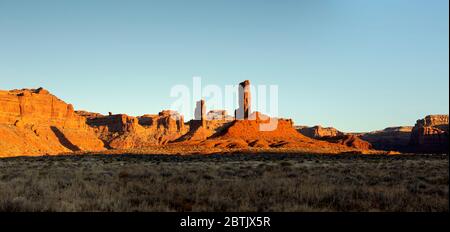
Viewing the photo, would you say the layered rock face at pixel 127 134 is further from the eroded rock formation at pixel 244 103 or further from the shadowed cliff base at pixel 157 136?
the eroded rock formation at pixel 244 103

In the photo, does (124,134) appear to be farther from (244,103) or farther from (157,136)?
(244,103)

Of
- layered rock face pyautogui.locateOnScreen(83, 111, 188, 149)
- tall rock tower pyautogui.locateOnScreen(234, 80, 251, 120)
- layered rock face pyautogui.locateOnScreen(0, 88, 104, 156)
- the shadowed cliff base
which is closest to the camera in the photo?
the shadowed cliff base

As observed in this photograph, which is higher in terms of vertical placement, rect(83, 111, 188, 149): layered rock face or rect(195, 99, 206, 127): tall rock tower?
rect(195, 99, 206, 127): tall rock tower

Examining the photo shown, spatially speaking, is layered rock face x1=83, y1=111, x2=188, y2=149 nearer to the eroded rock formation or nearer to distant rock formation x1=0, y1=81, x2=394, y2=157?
distant rock formation x1=0, y1=81, x2=394, y2=157

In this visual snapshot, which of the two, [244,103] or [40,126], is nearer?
[244,103]

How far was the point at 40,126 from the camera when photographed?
144 m

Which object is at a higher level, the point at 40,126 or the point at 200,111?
the point at 200,111

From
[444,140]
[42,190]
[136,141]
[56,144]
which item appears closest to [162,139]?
[136,141]

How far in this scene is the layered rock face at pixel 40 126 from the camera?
4525 inches

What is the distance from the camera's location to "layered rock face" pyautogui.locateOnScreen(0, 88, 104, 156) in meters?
115

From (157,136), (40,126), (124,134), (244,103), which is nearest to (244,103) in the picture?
(244,103)

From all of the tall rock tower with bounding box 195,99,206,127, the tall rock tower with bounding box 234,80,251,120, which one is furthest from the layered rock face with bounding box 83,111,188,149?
the tall rock tower with bounding box 234,80,251,120
